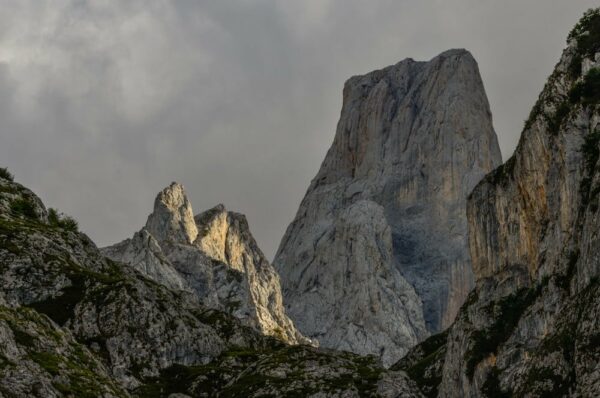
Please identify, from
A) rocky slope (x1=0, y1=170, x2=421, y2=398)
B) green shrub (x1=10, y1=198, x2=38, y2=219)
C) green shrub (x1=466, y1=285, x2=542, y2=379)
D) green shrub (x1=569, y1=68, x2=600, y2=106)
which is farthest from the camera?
green shrub (x1=466, y1=285, x2=542, y2=379)

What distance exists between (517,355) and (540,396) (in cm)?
Answer: 3058

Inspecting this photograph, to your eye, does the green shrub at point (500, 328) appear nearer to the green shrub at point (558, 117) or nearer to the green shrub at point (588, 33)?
the green shrub at point (558, 117)

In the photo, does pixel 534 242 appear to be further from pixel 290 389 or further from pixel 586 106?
pixel 290 389

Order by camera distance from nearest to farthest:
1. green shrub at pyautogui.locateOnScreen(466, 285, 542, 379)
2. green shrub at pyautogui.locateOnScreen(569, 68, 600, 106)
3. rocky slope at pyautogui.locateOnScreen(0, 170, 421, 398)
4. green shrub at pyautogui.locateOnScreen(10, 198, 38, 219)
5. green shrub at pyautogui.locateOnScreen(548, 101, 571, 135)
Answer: rocky slope at pyautogui.locateOnScreen(0, 170, 421, 398) < green shrub at pyautogui.locateOnScreen(569, 68, 600, 106) < green shrub at pyautogui.locateOnScreen(548, 101, 571, 135) < green shrub at pyautogui.locateOnScreen(10, 198, 38, 219) < green shrub at pyautogui.locateOnScreen(466, 285, 542, 379)

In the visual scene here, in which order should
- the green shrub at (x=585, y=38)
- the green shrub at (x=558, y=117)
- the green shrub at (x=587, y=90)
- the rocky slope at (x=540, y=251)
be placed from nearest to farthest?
the rocky slope at (x=540, y=251)
the green shrub at (x=587, y=90)
the green shrub at (x=558, y=117)
the green shrub at (x=585, y=38)

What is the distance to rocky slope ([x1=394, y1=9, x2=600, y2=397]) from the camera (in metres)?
93.9

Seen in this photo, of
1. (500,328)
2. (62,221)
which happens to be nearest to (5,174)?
(62,221)

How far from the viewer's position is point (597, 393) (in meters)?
75.5

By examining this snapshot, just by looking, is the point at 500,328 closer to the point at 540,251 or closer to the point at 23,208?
the point at 540,251

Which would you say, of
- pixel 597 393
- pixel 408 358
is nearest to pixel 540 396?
pixel 597 393

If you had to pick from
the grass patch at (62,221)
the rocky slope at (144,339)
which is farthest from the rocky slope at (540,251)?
the grass patch at (62,221)

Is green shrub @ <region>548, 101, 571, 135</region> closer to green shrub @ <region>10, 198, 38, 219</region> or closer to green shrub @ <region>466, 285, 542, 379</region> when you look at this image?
green shrub @ <region>466, 285, 542, 379</region>

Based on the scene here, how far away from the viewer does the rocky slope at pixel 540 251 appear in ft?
308

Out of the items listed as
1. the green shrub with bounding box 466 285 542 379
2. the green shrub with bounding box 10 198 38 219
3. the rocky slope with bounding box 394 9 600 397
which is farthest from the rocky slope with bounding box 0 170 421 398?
the green shrub with bounding box 466 285 542 379
